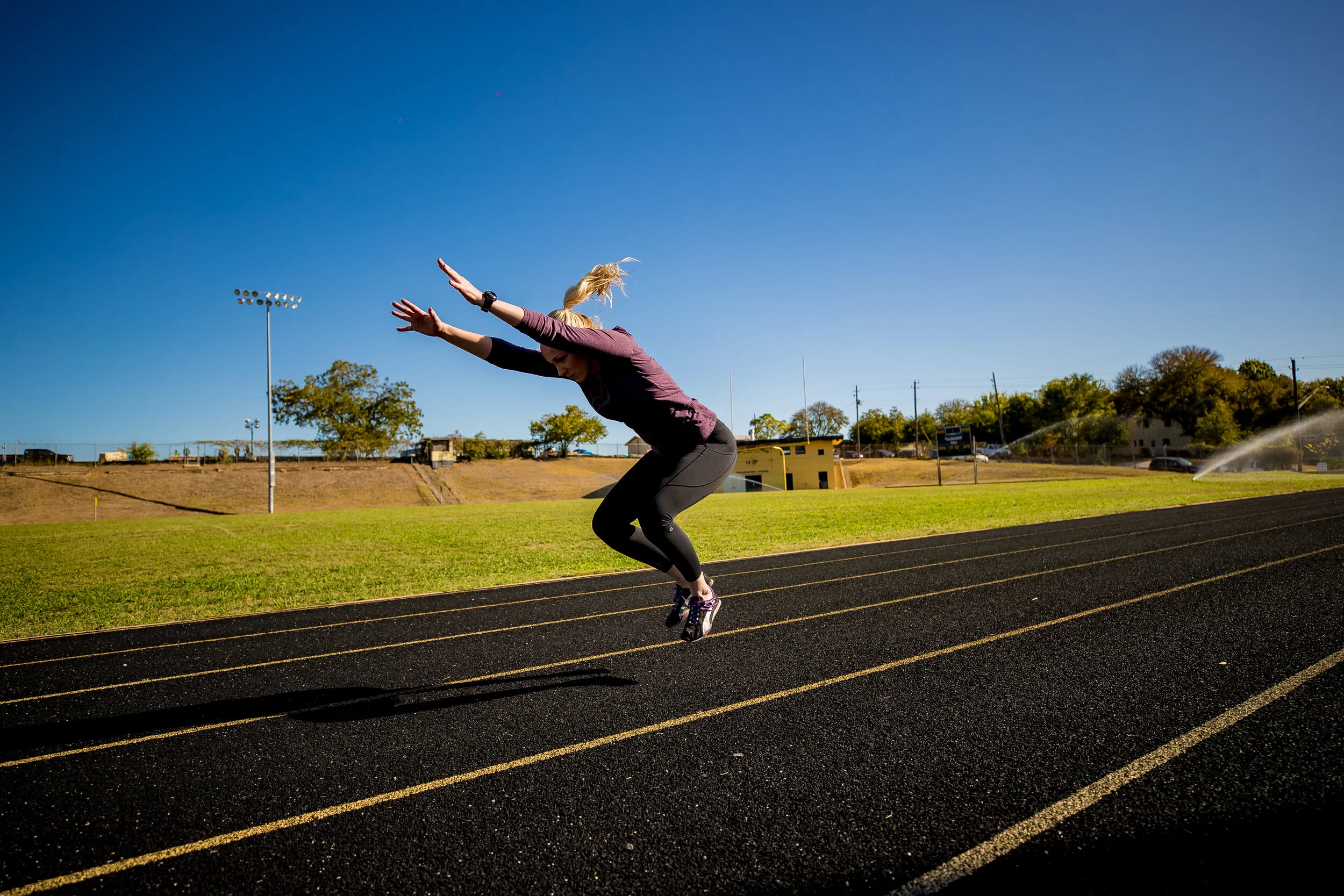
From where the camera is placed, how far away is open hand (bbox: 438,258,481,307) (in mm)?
3396

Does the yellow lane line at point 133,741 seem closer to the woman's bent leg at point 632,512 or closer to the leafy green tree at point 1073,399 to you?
the woman's bent leg at point 632,512

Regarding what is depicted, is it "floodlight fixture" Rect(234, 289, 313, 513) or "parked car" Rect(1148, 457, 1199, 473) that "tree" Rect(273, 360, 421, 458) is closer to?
"floodlight fixture" Rect(234, 289, 313, 513)

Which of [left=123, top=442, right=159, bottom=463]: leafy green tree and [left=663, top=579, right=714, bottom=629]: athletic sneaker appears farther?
[left=123, top=442, right=159, bottom=463]: leafy green tree

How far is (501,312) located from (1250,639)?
19.4 ft

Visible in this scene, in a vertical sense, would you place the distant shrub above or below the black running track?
above

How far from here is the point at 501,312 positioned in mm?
3314

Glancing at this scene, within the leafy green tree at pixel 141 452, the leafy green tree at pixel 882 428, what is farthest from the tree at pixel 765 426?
the leafy green tree at pixel 141 452

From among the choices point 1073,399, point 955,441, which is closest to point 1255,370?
point 1073,399

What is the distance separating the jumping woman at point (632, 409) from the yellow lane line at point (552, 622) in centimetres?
146

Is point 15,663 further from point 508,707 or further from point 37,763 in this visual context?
point 508,707

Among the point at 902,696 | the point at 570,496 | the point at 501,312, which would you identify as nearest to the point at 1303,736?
the point at 902,696

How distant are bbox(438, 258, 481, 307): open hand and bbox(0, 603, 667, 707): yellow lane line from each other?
3.95 metres

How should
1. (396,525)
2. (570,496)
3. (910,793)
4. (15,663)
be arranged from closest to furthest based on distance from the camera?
(910,793), (15,663), (396,525), (570,496)

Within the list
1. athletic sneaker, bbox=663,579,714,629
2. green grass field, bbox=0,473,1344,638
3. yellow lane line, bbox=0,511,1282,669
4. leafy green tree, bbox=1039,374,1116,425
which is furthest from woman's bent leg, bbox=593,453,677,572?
leafy green tree, bbox=1039,374,1116,425
